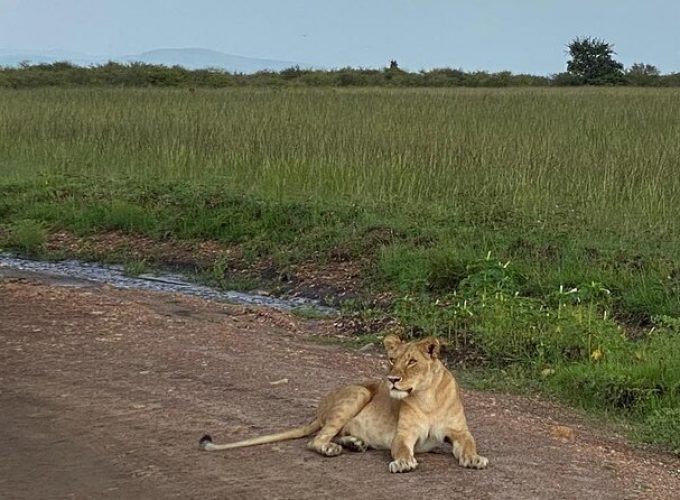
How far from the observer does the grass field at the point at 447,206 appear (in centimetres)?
730

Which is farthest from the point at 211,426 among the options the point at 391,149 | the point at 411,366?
the point at 391,149

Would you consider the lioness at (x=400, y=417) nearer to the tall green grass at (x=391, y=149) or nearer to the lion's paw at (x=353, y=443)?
the lion's paw at (x=353, y=443)

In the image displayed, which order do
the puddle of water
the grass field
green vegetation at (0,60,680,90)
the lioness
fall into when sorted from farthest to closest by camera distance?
green vegetation at (0,60,680,90)
the puddle of water
the grass field
the lioness

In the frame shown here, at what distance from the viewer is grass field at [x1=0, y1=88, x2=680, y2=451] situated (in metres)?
7.30

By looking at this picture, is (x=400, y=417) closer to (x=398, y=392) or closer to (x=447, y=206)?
(x=398, y=392)

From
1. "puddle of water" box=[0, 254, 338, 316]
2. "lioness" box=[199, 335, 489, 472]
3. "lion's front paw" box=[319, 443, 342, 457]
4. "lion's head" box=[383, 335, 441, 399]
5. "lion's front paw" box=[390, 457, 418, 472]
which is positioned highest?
"lion's head" box=[383, 335, 441, 399]

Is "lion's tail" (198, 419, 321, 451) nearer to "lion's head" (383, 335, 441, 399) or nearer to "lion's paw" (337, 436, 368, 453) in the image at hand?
"lion's paw" (337, 436, 368, 453)

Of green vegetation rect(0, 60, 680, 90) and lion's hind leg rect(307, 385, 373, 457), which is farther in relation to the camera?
green vegetation rect(0, 60, 680, 90)

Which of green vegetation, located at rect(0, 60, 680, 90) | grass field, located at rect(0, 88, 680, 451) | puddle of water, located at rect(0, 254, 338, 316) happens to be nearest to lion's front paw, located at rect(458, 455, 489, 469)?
grass field, located at rect(0, 88, 680, 451)

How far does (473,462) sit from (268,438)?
0.94m

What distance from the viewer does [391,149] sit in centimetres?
1407

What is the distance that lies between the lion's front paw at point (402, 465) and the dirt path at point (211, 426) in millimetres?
32

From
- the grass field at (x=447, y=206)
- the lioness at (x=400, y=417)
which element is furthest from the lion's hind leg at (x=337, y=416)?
the grass field at (x=447, y=206)

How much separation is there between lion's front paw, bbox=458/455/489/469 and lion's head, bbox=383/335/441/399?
0.34 metres
